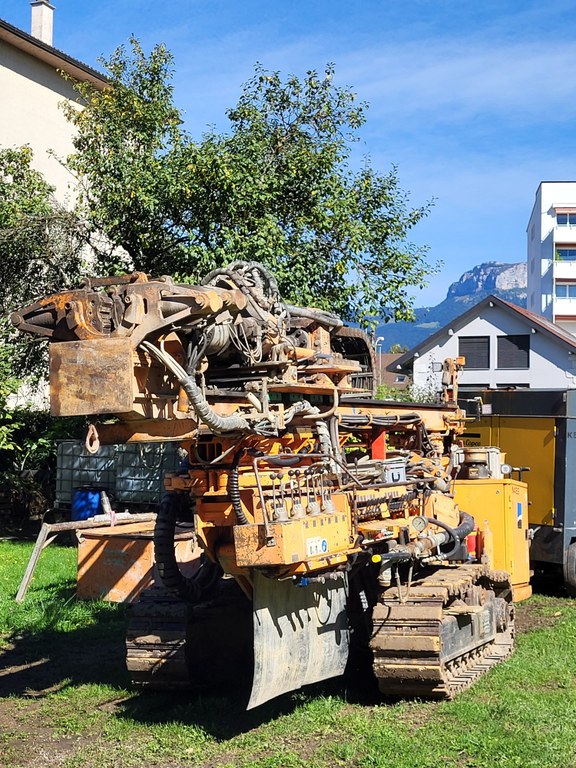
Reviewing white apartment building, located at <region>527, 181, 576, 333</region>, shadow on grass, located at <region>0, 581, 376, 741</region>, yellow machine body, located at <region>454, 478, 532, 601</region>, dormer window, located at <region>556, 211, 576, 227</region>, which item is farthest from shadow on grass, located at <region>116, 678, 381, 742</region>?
dormer window, located at <region>556, 211, 576, 227</region>

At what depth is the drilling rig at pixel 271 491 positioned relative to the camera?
620 centimetres

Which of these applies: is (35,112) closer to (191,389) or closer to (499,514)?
(499,514)

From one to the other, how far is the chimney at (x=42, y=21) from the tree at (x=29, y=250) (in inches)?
541

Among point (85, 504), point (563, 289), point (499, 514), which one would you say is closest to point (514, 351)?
point (563, 289)

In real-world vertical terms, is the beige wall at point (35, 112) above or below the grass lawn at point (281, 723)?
above

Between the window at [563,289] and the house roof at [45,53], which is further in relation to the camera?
the window at [563,289]

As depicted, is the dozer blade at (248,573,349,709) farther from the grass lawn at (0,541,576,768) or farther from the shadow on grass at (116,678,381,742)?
the shadow on grass at (116,678,381,742)

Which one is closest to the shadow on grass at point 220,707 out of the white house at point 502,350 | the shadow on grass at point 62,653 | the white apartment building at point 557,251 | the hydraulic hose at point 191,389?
the shadow on grass at point 62,653

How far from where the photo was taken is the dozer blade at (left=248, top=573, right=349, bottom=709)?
6949mm

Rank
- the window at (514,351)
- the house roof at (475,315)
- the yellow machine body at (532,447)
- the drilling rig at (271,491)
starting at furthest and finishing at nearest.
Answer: the window at (514,351), the house roof at (475,315), the yellow machine body at (532,447), the drilling rig at (271,491)

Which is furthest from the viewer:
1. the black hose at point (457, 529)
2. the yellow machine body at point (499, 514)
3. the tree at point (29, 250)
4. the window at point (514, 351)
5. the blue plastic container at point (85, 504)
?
the window at point (514, 351)

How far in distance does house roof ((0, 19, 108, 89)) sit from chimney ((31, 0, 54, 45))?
2.94m

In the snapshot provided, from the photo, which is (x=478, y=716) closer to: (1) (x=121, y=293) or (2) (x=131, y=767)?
(2) (x=131, y=767)

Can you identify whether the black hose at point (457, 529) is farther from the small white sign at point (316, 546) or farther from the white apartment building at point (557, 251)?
the white apartment building at point (557, 251)
